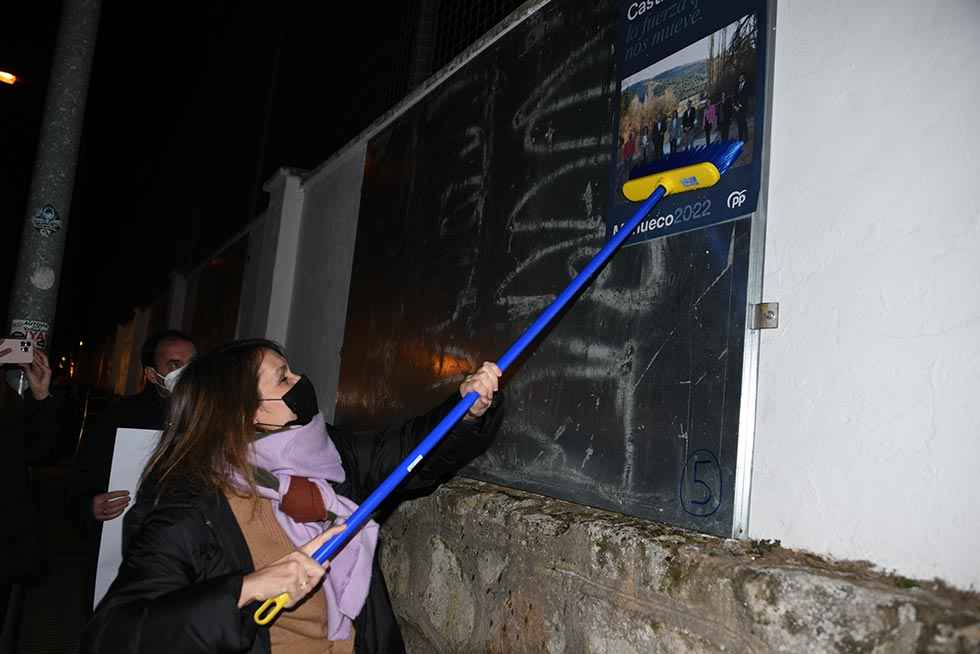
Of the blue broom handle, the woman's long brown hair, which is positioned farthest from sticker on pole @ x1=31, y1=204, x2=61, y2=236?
the blue broom handle

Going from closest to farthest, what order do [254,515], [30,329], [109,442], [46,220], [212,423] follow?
[254,515] < [212,423] < [109,442] < [30,329] < [46,220]

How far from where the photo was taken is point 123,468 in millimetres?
3312

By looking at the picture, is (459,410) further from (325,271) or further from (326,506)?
(325,271)

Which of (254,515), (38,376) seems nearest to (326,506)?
(254,515)

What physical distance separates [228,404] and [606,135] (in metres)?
1.58

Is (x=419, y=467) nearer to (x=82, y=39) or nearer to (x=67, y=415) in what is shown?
(x=67, y=415)

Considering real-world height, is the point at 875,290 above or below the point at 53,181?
below

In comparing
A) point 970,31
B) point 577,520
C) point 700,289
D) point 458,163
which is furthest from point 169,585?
point 458,163

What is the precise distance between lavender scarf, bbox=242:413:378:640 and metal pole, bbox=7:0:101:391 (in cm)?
291

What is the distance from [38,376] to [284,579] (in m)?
2.26

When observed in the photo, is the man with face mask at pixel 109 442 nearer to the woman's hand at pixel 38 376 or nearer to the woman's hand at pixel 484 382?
the woman's hand at pixel 38 376

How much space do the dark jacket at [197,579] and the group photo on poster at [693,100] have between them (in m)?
1.02

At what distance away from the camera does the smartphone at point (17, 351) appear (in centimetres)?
348

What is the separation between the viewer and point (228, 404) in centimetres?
246
